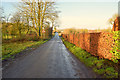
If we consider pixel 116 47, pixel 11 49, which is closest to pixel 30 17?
pixel 11 49

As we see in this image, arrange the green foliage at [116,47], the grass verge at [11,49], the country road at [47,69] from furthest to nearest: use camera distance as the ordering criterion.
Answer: the grass verge at [11,49]
the green foliage at [116,47]
the country road at [47,69]

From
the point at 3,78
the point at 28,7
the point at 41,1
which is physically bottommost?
the point at 3,78

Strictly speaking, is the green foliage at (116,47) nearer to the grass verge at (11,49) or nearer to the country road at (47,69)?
the country road at (47,69)

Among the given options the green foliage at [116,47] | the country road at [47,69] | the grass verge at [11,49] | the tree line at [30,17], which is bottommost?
the country road at [47,69]

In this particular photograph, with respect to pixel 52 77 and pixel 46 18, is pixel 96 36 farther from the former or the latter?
pixel 46 18

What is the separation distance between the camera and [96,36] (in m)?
7.70

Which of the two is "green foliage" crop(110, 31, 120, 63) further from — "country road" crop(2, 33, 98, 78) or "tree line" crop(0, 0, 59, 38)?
"tree line" crop(0, 0, 59, 38)

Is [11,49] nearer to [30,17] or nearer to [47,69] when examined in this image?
[47,69]

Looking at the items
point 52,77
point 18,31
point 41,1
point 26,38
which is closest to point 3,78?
point 52,77

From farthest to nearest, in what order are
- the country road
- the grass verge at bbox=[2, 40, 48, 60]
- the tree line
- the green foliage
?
the tree line
the grass verge at bbox=[2, 40, 48, 60]
the green foliage
the country road

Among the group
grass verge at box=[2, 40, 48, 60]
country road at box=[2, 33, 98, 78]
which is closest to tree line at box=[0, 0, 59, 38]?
grass verge at box=[2, 40, 48, 60]

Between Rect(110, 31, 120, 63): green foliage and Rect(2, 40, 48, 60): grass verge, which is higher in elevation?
Rect(110, 31, 120, 63): green foliage

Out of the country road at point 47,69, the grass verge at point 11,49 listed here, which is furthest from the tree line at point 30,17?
the country road at point 47,69

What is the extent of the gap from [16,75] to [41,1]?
2674cm
